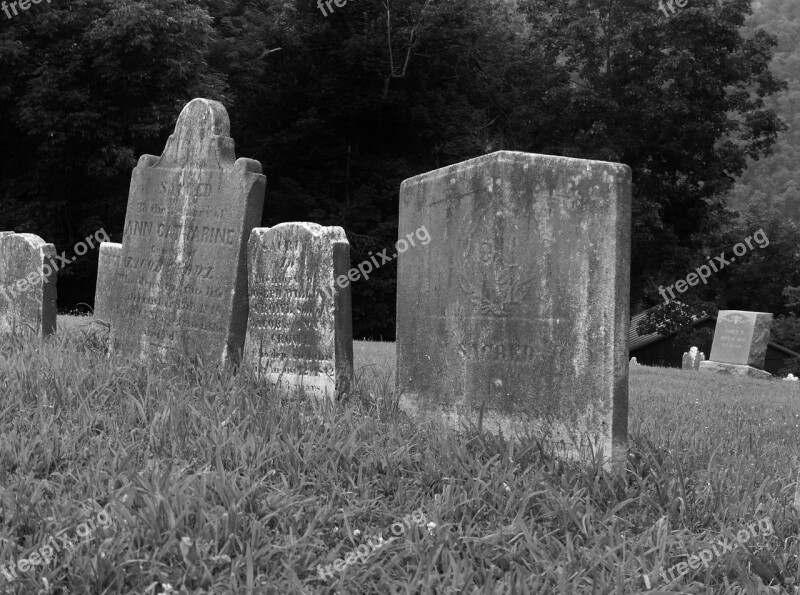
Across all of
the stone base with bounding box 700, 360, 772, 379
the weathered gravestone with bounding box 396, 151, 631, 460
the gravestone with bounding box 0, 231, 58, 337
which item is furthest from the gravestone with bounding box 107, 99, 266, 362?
the stone base with bounding box 700, 360, 772, 379

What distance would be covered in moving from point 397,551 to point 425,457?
0.86 meters

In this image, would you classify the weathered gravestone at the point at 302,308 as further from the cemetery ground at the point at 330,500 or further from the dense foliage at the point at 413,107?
the dense foliage at the point at 413,107

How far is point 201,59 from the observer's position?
2000 centimetres

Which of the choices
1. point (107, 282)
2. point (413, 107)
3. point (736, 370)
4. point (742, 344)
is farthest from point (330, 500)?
point (413, 107)

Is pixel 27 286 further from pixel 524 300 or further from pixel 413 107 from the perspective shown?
pixel 413 107

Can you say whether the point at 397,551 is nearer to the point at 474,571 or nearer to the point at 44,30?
the point at 474,571

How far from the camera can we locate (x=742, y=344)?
1767 cm

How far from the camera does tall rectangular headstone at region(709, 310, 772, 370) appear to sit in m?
17.5

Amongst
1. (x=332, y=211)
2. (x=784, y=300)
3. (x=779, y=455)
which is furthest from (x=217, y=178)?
(x=784, y=300)

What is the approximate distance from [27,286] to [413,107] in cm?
1883

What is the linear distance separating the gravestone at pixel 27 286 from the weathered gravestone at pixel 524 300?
12.7ft

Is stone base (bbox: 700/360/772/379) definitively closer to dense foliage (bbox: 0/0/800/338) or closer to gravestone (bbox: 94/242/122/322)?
dense foliage (bbox: 0/0/800/338)

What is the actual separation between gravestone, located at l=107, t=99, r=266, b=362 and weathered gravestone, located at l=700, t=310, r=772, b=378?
13.5 m

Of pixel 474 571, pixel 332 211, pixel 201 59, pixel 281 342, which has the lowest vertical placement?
pixel 474 571
